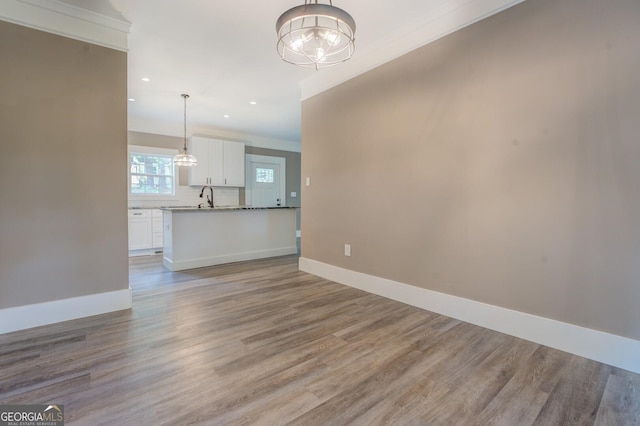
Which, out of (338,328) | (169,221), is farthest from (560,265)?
(169,221)

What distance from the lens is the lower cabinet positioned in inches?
209

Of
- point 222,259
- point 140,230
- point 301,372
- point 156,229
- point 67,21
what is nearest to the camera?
point 301,372

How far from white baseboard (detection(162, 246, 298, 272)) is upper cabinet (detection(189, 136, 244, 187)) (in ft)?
7.32

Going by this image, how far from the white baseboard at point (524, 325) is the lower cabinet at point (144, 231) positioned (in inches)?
168

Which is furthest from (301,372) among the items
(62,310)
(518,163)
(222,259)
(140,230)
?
(140,230)

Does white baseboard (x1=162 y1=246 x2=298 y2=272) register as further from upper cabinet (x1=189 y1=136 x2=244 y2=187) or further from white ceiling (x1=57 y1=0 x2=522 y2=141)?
white ceiling (x1=57 y1=0 x2=522 y2=141)

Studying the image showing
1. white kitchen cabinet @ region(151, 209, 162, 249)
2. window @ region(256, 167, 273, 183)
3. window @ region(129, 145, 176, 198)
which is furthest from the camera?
window @ region(256, 167, 273, 183)

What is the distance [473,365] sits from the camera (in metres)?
1.82

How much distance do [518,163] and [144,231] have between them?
5792mm

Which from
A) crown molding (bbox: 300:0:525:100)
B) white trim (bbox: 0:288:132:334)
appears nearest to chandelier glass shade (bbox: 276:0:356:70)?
crown molding (bbox: 300:0:525:100)

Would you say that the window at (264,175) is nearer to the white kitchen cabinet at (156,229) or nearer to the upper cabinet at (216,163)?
the upper cabinet at (216,163)

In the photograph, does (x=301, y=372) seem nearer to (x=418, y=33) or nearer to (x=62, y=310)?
(x=62, y=310)

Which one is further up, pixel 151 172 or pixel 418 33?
pixel 418 33

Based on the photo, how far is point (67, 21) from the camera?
2469mm
